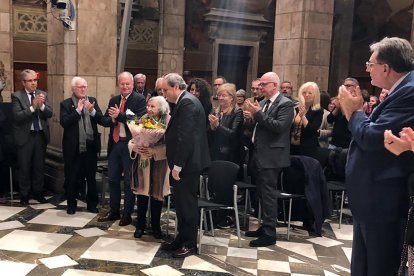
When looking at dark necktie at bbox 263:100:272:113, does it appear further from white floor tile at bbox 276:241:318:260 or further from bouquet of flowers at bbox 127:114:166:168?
white floor tile at bbox 276:241:318:260

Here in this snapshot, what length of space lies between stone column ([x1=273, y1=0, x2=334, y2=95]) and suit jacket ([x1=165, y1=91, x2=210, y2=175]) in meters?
3.98

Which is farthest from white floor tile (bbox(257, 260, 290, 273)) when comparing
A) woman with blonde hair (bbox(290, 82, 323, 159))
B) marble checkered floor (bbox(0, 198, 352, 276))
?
woman with blonde hair (bbox(290, 82, 323, 159))

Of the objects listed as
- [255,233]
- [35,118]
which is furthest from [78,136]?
[255,233]

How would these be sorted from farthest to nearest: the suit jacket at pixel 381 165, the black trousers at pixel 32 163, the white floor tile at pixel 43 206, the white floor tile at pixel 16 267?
the black trousers at pixel 32 163
the white floor tile at pixel 43 206
the white floor tile at pixel 16 267
the suit jacket at pixel 381 165

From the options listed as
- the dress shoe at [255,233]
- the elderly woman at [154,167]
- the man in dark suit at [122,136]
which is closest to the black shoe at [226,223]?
the dress shoe at [255,233]

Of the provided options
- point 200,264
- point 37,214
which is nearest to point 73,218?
point 37,214

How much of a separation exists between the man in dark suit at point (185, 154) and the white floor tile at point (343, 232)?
1.72 meters

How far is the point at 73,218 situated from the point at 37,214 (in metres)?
0.45

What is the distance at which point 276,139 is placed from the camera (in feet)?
15.1

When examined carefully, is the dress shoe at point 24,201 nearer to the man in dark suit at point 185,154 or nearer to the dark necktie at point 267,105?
the man in dark suit at point 185,154

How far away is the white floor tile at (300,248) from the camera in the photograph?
4.50m

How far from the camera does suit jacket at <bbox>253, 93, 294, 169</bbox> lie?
4.56m

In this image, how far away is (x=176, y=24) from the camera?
1070 cm

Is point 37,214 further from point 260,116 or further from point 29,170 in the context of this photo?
point 260,116
